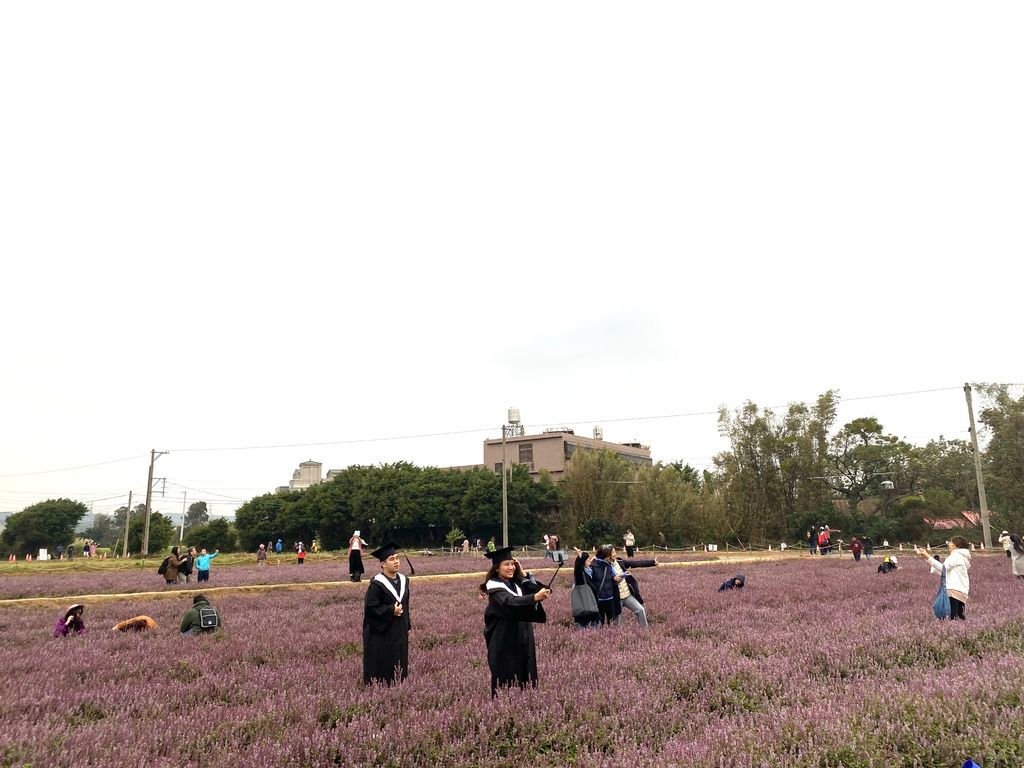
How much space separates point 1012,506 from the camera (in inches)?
2073

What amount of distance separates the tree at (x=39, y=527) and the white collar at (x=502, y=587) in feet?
294

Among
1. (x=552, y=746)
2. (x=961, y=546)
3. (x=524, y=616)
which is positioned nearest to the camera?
(x=552, y=746)

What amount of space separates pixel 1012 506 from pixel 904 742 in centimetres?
6098

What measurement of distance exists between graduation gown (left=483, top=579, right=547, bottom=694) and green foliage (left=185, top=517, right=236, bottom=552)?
240ft

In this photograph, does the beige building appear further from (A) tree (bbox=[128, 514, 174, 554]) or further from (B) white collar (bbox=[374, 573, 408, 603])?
(B) white collar (bbox=[374, 573, 408, 603])

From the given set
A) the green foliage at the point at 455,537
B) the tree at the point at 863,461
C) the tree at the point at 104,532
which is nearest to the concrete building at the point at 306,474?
the tree at the point at 104,532

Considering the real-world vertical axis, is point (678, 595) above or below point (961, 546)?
below

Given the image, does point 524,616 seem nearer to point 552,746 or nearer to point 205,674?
point 552,746

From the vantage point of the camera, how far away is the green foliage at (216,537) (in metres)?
72.5

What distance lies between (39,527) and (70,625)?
80797 millimetres

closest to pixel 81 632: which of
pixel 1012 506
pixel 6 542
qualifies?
pixel 1012 506

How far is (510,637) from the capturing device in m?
7.44

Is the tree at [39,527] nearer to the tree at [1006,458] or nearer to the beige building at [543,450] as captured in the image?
the beige building at [543,450]

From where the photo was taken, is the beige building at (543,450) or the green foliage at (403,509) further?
the beige building at (543,450)
